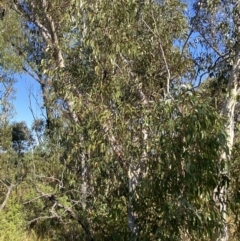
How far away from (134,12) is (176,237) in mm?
2740

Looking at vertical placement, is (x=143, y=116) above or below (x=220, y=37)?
below

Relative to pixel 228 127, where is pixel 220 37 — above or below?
above

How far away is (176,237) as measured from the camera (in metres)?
3.92

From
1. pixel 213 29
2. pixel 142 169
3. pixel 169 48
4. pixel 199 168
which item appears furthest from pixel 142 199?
pixel 213 29

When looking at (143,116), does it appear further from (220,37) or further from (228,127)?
(220,37)

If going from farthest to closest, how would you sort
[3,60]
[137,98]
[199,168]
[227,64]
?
[3,60]
[227,64]
[137,98]
[199,168]

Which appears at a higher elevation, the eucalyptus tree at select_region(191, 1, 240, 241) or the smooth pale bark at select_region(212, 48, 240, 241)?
the eucalyptus tree at select_region(191, 1, 240, 241)

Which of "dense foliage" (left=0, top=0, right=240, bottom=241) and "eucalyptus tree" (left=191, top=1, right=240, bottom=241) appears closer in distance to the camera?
"dense foliage" (left=0, top=0, right=240, bottom=241)

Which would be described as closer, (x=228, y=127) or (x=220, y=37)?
(x=228, y=127)

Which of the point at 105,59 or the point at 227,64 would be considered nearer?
the point at 105,59

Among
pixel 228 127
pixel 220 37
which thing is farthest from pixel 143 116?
pixel 220 37

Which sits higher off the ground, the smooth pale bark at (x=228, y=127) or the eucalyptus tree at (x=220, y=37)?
the eucalyptus tree at (x=220, y=37)

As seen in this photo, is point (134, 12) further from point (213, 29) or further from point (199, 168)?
point (199, 168)

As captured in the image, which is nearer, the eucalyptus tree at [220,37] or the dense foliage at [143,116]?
the dense foliage at [143,116]
